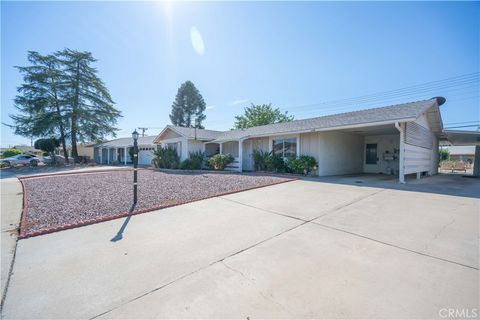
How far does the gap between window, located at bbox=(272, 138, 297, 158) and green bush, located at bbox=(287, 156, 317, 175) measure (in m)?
1.00

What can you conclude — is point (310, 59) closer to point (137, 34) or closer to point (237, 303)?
point (137, 34)

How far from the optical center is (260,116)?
35594 millimetres

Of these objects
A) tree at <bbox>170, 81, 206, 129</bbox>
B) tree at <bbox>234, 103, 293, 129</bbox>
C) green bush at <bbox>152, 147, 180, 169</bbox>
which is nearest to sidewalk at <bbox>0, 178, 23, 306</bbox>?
green bush at <bbox>152, 147, 180, 169</bbox>

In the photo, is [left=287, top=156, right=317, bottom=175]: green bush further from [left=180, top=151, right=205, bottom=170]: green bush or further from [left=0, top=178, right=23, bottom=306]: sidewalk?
[left=0, top=178, right=23, bottom=306]: sidewalk

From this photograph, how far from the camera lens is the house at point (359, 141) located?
388 inches

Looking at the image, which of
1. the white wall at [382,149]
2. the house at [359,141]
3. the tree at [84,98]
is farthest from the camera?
the tree at [84,98]

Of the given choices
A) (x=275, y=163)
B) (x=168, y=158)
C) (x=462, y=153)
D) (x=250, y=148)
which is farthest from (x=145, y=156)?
(x=462, y=153)

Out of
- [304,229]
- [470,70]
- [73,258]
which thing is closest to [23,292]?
[73,258]

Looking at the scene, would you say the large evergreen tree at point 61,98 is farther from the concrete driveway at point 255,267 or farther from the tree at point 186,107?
the concrete driveway at point 255,267

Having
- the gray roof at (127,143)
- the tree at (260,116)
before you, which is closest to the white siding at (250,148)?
the gray roof at (127,143)

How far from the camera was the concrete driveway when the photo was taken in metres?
1.97

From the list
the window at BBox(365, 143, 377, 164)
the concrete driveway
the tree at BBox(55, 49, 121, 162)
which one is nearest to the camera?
the concrete driveway

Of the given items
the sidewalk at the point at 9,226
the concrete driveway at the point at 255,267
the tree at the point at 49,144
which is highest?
the tree at the point at 49,144

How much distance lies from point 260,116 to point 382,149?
22.8 meters
